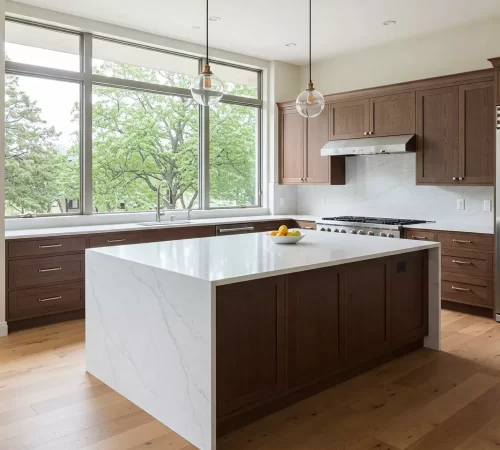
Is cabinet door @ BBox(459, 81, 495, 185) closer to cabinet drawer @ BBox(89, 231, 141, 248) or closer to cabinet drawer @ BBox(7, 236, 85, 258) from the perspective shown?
cabinet drawer @ BBox(89, 231, 141, 248)

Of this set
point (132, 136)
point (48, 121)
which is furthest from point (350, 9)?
point (48, 121)

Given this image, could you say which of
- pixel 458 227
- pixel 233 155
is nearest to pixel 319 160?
pixel 233 155

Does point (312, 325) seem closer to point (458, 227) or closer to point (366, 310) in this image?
point (366, 310)

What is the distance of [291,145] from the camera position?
6602 millimetres

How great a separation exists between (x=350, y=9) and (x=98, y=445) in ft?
13.7

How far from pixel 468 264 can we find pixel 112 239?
3.31 meters

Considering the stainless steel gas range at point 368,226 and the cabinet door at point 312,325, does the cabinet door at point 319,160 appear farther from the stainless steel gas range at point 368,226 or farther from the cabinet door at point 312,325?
the cabinet door at point 312,325

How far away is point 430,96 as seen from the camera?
5074 mm

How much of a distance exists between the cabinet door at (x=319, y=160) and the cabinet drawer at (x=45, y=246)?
2987 millimetres

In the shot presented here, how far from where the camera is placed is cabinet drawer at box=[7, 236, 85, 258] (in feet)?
13.8

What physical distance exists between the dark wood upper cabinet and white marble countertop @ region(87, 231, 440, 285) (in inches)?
93.4

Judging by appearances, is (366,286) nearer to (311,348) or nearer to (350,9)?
(311,348)

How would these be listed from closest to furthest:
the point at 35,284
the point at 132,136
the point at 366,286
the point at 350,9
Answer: the point at 366,286, the point at 35,284, the point at 350,9, the point at 132,136

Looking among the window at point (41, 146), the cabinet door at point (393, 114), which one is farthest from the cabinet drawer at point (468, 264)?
the window at point (41, 146)
